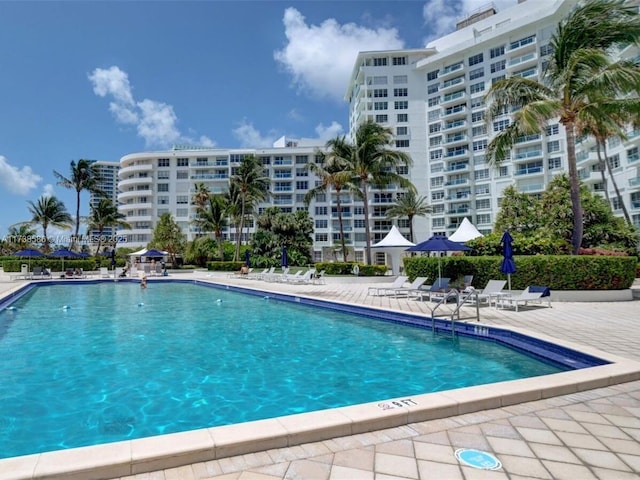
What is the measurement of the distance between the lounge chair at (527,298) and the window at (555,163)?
46.5 m

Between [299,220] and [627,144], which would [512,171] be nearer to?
[627,144]

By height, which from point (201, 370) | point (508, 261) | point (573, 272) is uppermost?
point (508, 261)

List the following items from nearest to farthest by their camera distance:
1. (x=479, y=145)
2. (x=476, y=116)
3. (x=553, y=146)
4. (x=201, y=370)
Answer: (x=201, y=370), (x=553, y=146), (x=479, y=145), (x=476, y=116)

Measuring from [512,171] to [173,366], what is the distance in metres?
57.9

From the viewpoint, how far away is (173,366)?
7.62m

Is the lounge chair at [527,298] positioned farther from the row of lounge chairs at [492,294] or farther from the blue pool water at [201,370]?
the blue pool water at [201,370]

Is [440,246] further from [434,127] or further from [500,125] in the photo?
[434,127]

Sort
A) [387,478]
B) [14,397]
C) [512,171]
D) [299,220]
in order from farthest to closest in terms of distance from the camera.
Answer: [512,171]
[299,220]
[14,397]
[387,478]

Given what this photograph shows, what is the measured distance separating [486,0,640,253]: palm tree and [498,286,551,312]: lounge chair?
13.4ft

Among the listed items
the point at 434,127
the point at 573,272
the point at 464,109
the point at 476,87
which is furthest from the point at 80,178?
the point at 476,87

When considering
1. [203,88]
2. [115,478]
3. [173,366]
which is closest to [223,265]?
[203,88]

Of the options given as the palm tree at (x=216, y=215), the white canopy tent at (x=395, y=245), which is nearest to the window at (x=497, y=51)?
the palm tree at (x=216, y=215)

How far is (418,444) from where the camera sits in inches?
134

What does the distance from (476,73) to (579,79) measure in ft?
170
